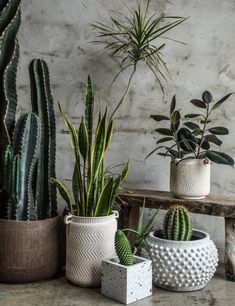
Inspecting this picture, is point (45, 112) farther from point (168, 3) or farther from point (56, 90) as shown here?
point (168, 3)

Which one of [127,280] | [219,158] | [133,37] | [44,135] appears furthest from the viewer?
[133,37]

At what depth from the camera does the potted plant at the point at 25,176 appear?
1.69 metres

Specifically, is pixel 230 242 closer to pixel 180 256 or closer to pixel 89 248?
pixel 180 256

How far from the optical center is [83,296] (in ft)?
5.23

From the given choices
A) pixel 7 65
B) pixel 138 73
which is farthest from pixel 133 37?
pixel 7 65

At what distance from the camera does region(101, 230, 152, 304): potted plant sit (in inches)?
59.6

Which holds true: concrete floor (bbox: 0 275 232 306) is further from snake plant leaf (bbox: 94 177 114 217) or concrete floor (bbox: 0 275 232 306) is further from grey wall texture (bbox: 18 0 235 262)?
grey wall texture (bbox: 18 0 235 262)

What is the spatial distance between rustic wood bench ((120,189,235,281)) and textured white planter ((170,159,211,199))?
33 millimetres

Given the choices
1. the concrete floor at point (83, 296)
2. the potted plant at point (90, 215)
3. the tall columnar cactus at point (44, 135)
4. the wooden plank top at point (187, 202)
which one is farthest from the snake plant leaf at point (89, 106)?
the concrete floor at point (83, 296)

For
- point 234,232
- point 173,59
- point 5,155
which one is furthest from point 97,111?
point 234,232

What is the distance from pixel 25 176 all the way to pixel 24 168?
32 millimetres

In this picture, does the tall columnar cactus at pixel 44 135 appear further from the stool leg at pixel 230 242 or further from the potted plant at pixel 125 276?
the stool leg at pixel 230 242

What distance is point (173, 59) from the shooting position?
6.66ft

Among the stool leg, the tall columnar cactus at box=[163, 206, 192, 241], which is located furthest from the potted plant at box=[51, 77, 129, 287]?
the stool leg
